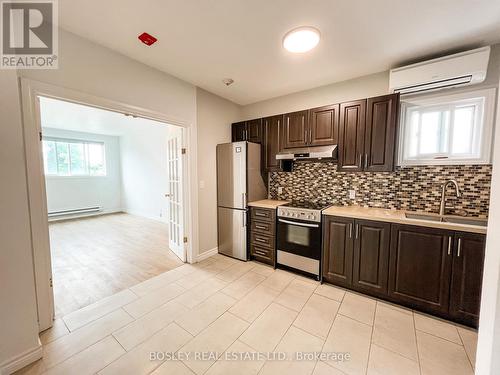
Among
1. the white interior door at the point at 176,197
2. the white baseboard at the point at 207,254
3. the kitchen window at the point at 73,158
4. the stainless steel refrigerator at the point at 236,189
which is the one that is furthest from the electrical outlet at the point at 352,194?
the kitchen window at the point at 73,158

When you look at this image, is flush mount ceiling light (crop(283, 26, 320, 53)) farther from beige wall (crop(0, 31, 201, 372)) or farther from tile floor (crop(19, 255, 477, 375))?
tile floor (crop(19, 255, 477, 375))

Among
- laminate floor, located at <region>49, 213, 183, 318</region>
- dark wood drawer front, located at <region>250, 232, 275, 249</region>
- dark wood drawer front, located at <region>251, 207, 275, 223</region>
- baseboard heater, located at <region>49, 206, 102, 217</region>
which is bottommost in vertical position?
laminate floor, located at <region>49, 213, 183, 318</region>

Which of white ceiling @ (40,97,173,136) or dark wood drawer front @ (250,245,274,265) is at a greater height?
white ceiling @ (40,97,173,136)

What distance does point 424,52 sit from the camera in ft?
6.85

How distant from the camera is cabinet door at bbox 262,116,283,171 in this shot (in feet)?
10.2

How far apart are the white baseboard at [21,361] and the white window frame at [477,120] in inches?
151

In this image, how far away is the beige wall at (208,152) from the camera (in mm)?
3168

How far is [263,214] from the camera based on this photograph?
3.02 meters

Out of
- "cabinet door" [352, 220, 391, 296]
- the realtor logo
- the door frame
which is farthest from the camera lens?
"cabinet door" [352, 220, 391, 296]

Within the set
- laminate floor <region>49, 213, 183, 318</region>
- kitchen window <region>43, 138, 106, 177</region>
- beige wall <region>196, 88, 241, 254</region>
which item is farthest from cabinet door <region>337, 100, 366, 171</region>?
kitchen window <region>43, 138, 106, 177</region>

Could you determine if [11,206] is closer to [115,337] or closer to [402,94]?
[115,337]

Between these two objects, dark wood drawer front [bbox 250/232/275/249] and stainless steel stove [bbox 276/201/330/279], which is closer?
stainless steel stove [bbox 276/201/330/279]

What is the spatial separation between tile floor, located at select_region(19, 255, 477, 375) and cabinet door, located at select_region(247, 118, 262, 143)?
223 centimetres

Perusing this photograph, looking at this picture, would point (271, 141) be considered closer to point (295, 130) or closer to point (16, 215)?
point (295, 130)
